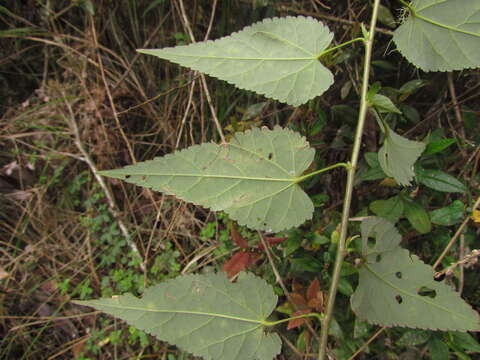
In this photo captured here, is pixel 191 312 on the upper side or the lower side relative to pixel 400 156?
lower

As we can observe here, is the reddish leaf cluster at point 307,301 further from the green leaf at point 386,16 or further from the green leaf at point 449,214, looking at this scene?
the green leaf at point 386,16

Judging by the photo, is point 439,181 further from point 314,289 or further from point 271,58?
point 271,58

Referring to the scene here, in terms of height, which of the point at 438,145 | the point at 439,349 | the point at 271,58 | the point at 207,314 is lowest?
the point at 439,349

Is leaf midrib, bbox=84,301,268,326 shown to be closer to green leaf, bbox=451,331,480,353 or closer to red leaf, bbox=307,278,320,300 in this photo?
red leaf, bbox=307,278,320,300

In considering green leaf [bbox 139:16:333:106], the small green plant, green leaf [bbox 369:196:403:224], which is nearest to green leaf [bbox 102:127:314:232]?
the small green plant

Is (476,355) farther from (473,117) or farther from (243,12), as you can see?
(243,12)

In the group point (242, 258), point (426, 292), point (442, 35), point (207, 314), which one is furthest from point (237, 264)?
point (442, 35)

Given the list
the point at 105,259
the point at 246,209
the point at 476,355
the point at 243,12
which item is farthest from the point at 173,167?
the point at 105,259

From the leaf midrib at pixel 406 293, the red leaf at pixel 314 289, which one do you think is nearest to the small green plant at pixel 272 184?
the leaf midrib at pixel 406 293
